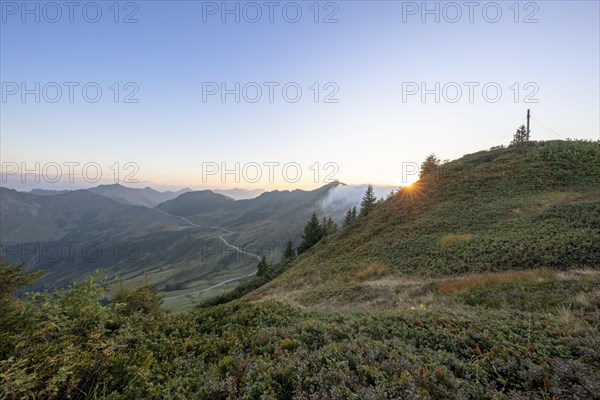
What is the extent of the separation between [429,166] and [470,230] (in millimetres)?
32387

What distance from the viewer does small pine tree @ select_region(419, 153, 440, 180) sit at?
159 feet

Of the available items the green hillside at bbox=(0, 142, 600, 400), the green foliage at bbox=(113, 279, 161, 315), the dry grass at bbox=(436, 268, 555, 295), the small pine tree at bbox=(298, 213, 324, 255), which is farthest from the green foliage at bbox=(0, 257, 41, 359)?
the small pine tree at bbox=(298, 213, 324, 255)

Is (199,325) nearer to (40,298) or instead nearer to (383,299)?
A: (40,298)

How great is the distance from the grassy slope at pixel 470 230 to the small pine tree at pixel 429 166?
3.22m

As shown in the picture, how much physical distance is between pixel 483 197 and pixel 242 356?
A: 3399cm

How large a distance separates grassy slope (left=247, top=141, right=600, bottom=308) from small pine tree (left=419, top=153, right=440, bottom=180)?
3218 millimetres

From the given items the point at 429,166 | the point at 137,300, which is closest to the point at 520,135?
the point at 429,166

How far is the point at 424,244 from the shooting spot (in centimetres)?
2384

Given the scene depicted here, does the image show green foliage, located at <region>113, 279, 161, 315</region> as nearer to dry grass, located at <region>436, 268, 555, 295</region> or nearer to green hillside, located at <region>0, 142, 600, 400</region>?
green hillside, located at <region>0, 142, 600, 400</region>

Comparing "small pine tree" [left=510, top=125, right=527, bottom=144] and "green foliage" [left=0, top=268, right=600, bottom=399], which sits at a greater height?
"small pine tree" [left=510, top=125, right=527, bottom=144]

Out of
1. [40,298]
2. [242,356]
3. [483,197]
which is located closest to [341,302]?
[242,356]

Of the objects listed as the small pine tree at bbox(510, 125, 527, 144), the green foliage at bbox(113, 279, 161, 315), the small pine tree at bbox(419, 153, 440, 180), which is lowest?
the green foliage at bbox(113, 279, 161, 315)

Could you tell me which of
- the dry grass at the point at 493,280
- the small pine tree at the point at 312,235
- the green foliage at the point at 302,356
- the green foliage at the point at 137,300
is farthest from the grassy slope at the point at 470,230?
the small pine tree at the point at 312,235

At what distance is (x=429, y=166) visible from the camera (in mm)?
52969
